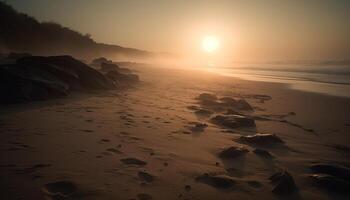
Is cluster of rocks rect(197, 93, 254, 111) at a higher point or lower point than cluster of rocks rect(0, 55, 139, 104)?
lower

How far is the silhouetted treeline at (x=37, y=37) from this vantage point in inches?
1786

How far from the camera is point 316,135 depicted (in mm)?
6863

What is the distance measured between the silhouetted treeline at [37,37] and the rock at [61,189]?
4328 centimetres

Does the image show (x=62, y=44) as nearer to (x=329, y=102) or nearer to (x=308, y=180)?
(x=329, y=102)

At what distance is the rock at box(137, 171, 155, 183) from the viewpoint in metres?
3.75

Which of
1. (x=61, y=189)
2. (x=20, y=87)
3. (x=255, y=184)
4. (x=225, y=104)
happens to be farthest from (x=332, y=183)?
(x=20, y=87)

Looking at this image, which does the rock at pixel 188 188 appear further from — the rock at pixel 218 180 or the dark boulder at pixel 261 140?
the dark boulder at pixel 261 140

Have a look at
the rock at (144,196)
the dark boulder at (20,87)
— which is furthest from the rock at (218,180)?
the dark boulder at (20,87)

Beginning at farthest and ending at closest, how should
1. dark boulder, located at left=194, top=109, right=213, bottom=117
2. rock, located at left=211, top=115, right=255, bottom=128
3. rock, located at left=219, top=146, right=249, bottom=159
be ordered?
1. dark boulder, located at left=194, top=109, right=213, bottom=117
2. rock, located at left=211, top=115, right=255, bottom=128
3. rock, located at left=219, top=146, right=249, bottom=159

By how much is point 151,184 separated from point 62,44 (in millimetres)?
65533

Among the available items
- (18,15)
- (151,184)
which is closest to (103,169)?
(151,184)

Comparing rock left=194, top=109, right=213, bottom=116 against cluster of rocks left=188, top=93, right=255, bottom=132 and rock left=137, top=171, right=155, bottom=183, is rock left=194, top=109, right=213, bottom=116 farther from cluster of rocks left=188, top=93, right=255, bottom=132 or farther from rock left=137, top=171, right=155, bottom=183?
rock left=137, top=171, right=155, bottom=183

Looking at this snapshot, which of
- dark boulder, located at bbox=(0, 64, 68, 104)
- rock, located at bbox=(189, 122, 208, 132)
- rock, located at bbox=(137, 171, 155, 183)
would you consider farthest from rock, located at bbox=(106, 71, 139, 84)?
rock, located at bbox=(137, 171, 155, 183)

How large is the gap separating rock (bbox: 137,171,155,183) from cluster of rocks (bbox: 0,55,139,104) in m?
5.06
